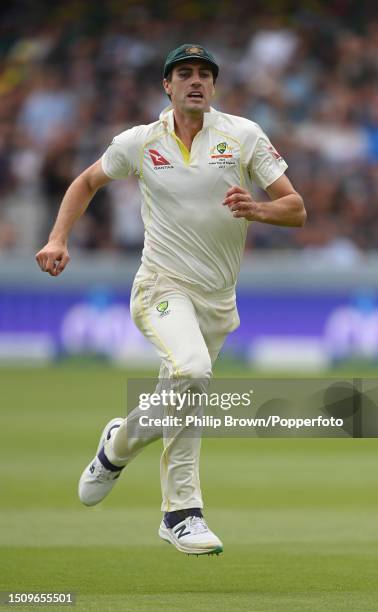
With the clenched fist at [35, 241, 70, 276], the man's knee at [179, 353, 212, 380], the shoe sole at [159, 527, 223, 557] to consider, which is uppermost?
the clenched fist at [35, 241, 70, 276]

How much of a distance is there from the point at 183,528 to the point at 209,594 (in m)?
0.68

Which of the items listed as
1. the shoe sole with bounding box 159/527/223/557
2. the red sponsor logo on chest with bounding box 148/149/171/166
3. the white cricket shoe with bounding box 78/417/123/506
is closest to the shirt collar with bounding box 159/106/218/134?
the red sponsor logo on chest with bounding box 148/149/171/166

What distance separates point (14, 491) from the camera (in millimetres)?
9906

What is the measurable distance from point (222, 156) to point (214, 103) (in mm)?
12914

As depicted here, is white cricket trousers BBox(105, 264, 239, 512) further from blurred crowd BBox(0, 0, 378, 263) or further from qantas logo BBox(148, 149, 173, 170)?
blurred crowd BBox(0, 0, 378, 263)

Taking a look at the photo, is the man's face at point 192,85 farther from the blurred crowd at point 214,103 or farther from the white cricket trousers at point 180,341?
the blurred crowd at point 214,103

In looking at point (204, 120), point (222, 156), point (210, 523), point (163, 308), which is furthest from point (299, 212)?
point (210, 523)

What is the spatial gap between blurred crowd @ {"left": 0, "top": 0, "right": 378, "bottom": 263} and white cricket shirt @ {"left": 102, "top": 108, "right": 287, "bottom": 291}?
1148cm

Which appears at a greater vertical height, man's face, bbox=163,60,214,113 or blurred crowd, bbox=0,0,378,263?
blurred crowd, bbox=0,0,378,263

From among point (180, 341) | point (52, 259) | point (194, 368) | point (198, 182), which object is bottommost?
point (194, 368)

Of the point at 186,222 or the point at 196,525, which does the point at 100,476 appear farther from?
the point at 186,222

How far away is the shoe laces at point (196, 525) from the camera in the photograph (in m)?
6.79

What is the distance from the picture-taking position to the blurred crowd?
1900 centimetres

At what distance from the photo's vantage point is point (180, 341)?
689cm
